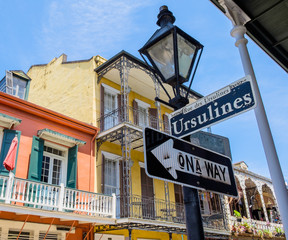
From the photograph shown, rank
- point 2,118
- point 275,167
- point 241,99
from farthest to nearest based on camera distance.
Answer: point 2,118
point 275,167
point 241,99

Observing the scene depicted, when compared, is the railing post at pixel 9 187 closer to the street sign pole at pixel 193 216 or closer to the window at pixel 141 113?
the street sign pole at pixel 193 216

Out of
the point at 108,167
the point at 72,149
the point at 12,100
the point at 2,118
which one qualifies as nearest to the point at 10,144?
the point at 2,118

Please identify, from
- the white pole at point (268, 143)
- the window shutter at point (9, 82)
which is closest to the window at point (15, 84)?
the window shutter at point (9, 82)

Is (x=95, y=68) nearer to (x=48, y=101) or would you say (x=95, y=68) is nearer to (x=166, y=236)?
(x=48, y=101)

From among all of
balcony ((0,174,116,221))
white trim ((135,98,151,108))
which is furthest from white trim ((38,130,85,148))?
white trim ((135,98,151,108))

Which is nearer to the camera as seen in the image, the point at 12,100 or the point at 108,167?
the point at 12,100

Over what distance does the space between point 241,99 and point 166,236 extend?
1303cm

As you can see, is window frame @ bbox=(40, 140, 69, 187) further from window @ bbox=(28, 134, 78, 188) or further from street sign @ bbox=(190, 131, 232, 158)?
street sign @ bbox=(190, 131, 232, 158)

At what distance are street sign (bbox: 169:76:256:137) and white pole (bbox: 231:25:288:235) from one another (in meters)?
1.72

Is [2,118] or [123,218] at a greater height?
[2,118]

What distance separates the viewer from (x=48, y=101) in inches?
653

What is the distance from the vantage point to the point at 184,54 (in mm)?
3166

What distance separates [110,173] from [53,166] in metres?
2.65

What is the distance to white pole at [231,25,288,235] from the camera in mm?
3725
